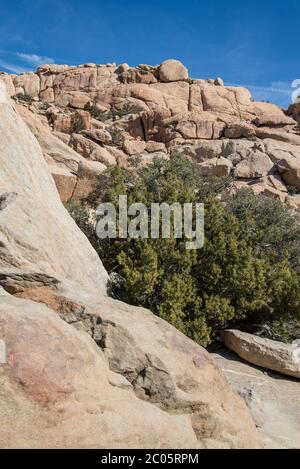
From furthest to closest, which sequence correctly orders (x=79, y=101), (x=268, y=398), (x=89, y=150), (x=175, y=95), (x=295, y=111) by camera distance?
1. (x=175, y=95)
2. (x=79, y=101)
3. (x=295, y=111)
4. (x=89, y=150)
5. (x=268, y=398)

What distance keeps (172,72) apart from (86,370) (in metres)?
51.9

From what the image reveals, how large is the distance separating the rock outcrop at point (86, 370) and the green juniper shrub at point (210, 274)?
3.12m

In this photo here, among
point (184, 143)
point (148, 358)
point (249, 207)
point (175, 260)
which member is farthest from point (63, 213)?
point (184, 143)

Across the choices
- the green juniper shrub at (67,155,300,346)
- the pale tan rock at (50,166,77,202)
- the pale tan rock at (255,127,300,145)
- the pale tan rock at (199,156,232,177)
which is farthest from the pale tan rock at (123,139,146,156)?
the green juniper shrub at (67,155,300,346)

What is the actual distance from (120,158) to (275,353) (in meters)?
21.5

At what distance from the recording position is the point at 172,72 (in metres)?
51.0

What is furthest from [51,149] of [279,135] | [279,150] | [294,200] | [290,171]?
[279,135]

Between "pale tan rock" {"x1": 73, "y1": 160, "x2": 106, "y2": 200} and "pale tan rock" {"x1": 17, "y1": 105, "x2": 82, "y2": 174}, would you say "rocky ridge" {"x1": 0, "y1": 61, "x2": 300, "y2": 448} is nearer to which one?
"pale tan rock" {"x1": 73, "y1": 160, "x2": 106, "y2": 200}

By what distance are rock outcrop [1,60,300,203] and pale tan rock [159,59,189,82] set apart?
13cm

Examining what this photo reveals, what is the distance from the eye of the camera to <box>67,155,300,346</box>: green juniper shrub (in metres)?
10.3

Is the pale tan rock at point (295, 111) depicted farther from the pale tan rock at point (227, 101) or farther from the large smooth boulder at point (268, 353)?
the large smooth boulder at point (268, 353)

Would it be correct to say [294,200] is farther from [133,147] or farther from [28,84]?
[28,84]

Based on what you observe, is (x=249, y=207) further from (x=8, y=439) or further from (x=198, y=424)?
(x=8, y=439)

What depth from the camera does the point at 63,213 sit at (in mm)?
9312
